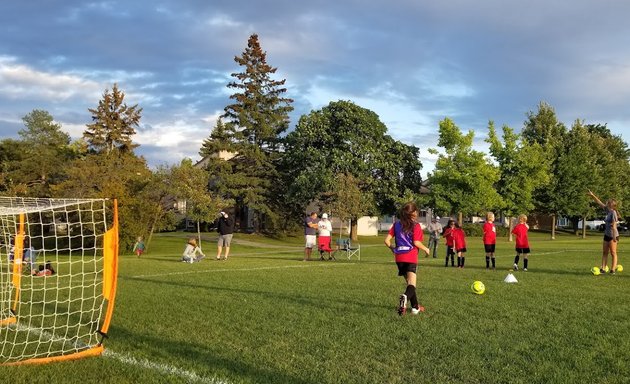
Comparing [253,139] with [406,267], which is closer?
[406,267]

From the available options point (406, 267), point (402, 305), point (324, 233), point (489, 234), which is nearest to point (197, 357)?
point (402, 305)

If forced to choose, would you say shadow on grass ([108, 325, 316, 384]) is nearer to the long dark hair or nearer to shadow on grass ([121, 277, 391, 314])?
shadow on grass ([121, 277, 391, 314])

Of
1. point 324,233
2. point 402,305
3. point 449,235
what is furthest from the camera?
point 324,233

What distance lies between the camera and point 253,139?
48.0 metres

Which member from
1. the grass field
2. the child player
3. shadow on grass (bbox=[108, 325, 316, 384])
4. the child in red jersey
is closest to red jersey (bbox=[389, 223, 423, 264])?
the grass field

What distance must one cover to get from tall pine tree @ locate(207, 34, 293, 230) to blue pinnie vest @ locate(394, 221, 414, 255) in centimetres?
3632

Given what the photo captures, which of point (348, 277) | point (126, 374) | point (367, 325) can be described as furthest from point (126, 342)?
point (348, 277)

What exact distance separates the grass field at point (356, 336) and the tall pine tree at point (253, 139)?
109 feet

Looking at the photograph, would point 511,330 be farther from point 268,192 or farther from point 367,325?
point 268,192

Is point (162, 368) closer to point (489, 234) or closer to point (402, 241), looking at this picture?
point (402, 241)

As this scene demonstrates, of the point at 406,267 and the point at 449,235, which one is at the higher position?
the point at 449,235

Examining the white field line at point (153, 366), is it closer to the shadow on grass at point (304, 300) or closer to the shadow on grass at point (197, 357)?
the shadow on grass at point (197, 357)

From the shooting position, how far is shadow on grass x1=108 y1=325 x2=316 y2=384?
16.9 ft

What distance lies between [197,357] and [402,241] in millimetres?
4147
